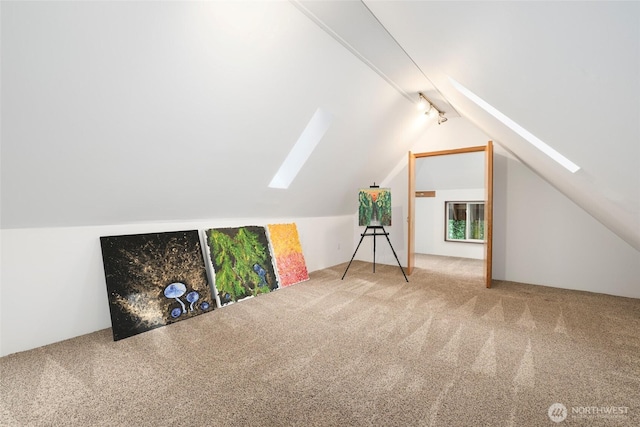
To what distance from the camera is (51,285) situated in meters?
2.63

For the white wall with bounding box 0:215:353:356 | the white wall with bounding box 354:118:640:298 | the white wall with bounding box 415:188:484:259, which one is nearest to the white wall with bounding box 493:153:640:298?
the white wall with bounding box 354:118:640:298

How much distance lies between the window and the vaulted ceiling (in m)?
4.77

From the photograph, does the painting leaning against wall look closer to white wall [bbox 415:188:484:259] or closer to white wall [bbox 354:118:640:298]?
white wall [bbox 354:118:640:298]

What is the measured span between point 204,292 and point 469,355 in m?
2.93

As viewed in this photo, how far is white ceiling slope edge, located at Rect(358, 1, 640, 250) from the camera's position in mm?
883

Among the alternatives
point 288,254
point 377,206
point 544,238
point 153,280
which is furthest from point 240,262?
point 544,238

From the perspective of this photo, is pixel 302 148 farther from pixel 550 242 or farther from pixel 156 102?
pixel 550 242

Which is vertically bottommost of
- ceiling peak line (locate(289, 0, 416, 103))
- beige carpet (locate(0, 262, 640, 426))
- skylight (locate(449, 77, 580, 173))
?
beige carpet (locate(0, 262, 640, 426))

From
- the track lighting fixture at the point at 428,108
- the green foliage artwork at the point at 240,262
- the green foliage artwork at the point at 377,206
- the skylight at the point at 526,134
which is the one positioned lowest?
the green foliage artwork at the point at 240,262

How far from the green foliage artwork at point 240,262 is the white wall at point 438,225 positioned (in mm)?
5030

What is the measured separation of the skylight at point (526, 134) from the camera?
2.37 meters

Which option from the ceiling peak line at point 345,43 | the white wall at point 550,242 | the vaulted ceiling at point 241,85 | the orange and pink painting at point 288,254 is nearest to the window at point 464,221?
the white wall at point 550,242

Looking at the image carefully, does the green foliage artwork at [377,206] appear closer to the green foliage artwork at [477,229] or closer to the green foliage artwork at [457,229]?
the green foliage artwork at [457,229]

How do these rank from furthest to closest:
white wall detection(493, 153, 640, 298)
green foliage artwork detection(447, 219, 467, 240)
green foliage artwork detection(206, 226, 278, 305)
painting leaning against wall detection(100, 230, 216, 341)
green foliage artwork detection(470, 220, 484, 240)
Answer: green foliage artwork detection(447, 219, 467, 240), green foliage artwork detection(470, 220, 484, 240), white wall detection(493, 153, 640, 298), green foliage artwork detection(206, 226, 278, 305), painting leaning against wall detection(100, 230, 216, 341)
